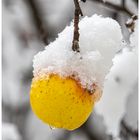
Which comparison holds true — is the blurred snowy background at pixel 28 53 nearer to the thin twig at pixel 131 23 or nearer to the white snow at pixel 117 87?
the white snow at pixel 117 87

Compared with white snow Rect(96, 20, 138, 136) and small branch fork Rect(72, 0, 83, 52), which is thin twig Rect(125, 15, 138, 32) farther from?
→ white snow Rect(96, 20, 138, 136)

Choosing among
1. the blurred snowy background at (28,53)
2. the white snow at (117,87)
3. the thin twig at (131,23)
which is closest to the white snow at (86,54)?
the thin twig at (131,23)

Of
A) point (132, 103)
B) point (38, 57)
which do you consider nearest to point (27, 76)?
point (132, 103)

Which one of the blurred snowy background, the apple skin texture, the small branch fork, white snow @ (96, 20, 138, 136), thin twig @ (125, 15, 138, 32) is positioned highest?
the small branch fork

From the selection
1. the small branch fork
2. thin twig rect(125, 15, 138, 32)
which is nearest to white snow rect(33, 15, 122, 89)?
the small branch fork

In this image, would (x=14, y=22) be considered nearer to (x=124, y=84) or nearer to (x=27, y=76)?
(x=27, y=76)
